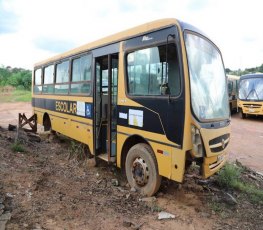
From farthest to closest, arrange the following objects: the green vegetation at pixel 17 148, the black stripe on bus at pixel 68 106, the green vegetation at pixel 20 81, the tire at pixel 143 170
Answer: the green vegetation at pixel 20 81
the green vegetation at pixel 17 148
the black stripe on bus at pixel 68 106
the tire at pixel 143 170

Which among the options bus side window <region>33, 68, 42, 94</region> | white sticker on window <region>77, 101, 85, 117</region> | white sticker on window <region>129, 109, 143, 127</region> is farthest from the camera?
bus side window <region>33, 68, 42, 94</region>

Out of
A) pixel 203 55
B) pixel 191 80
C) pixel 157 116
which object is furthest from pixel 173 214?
pixel 203 55

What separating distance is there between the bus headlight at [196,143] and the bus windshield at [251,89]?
14.5 metres

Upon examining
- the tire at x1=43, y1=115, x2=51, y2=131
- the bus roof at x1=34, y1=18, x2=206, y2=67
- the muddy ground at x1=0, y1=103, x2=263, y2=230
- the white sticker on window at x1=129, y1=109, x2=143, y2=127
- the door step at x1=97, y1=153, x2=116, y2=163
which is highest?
the bus roof at x1=34, y1=18, x2=206, y2=67

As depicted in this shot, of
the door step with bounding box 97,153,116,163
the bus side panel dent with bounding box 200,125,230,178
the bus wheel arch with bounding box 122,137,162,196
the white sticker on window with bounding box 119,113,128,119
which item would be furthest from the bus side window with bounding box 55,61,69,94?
the bus side panel dent with bounding box 200,125,230,178

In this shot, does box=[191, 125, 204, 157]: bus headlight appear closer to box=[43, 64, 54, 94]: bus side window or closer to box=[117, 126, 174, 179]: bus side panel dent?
box=[117, 126, 174, 179]: bus side panel dent

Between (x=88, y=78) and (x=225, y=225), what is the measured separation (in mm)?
4229

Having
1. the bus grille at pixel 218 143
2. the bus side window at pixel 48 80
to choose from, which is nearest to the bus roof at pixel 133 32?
the bus grille at pixel 218 143

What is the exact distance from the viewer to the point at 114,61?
6332 mm

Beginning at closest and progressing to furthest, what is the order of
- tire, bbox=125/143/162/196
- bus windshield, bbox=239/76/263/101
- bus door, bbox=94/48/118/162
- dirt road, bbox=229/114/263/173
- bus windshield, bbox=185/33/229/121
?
bus windshield, bbox=185/33/229/121, tire, bbox=125/143/162/196, bus door, bbox=94/48/118/162, dirt road, bbox=229/114/263/173, bus windshield, bbox=239/76/263/101

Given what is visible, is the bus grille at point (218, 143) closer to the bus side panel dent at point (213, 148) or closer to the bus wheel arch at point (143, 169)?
the bus side panel dent at point (213, 148)

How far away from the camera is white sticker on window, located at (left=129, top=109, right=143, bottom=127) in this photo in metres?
5.14

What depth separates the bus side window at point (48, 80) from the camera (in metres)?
9.62

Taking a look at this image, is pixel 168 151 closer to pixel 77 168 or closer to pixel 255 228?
pixel 255 228
